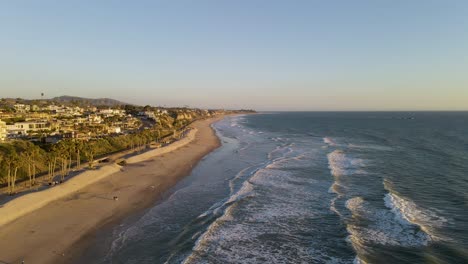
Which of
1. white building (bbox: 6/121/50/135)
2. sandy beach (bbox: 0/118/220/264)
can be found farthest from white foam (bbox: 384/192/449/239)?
white building (bbox: 6/121/50/135)

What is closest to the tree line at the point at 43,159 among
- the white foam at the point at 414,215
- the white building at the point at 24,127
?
the white building at the point at 24,127

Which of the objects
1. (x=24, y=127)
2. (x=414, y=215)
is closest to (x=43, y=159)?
(x=24, y=127)

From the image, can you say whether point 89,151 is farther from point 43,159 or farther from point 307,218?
point 307,218

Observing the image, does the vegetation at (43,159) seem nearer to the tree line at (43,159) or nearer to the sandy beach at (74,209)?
the tree line at (43,159)

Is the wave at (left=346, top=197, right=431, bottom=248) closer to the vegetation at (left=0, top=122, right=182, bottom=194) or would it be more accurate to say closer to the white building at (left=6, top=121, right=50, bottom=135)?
the vegetation at (left=0, top=122, right=182, bottom=194)

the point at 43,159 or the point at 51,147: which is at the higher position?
the point at 51,147

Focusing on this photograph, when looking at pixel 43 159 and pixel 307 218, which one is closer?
pixel 307 218

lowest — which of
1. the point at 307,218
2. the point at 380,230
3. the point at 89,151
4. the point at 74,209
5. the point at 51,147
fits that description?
the point at 74,209

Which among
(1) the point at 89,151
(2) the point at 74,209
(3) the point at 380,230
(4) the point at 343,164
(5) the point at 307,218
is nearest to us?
(3) the point at 380,230
